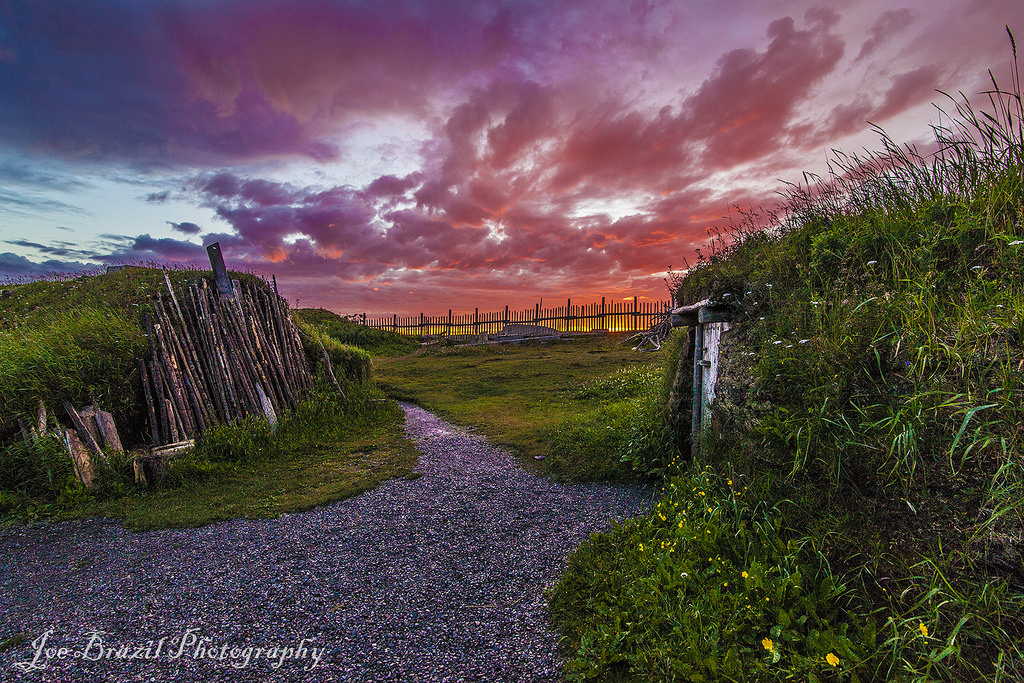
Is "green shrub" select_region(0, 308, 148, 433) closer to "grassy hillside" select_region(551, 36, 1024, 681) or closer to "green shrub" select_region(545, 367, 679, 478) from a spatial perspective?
"green shrub" select_region(545, 367, 679, 478)

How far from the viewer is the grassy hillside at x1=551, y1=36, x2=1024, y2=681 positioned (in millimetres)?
2199

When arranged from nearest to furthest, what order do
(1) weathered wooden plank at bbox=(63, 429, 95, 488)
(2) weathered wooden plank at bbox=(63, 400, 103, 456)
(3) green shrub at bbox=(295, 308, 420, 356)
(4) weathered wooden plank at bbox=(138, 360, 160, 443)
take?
(1) weathered wooden plank at bbox=(63, 429, 95, 488)
(2) weathered wooden plank at bbox=(63, 400, 103, 456)
(4) weathered wooden plank at bbox=(138, 360, 160, 443)
(3) green shrub at bbox=(295, 308, 420, 356)

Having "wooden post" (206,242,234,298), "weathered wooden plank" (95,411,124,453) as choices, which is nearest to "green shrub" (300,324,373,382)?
"wooden post" (206,242,234,298)

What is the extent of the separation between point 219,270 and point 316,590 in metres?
7.10

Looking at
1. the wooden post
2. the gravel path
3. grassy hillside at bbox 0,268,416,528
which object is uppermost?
the wooden post

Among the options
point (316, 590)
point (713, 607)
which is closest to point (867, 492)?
point (713, 607)

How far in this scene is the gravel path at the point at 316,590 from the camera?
286 cm

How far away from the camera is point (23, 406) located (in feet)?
19.3

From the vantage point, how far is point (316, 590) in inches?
143

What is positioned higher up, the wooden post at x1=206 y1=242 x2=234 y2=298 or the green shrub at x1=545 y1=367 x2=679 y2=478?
the wooden post at x1=206 y1=242 x2=234 y2=298

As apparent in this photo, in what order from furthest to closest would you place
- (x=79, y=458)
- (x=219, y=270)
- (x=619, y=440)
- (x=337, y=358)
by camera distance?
(x=337, y=358)
(x=219, y=270)
(x=619, y=440)
(x=79, y=458)

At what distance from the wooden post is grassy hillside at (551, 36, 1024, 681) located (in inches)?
320

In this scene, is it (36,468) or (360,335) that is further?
(360,335)

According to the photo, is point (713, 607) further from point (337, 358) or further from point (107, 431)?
point (337, 358)
